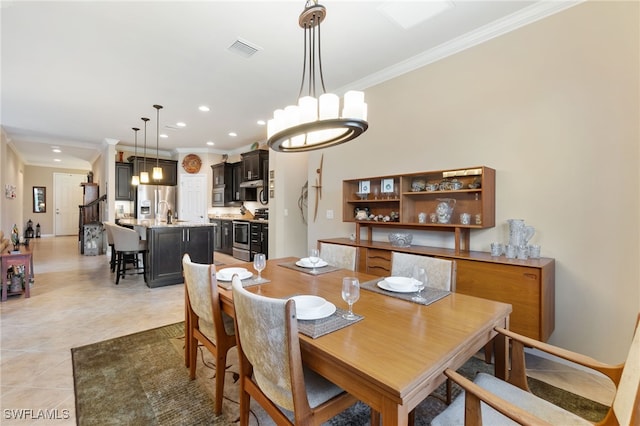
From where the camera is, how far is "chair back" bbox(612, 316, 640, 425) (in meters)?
0.78

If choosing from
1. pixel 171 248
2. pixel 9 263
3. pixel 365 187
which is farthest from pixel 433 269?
pixel 9 263

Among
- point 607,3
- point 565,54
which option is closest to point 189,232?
point 565,54

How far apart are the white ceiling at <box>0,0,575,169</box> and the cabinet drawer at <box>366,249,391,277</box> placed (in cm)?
209

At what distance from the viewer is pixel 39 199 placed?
10.6m

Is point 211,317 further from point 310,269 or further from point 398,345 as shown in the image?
point 398,345

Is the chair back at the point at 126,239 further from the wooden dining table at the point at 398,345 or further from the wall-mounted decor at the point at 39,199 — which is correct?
the wall-mounted decor at the point at 39,199

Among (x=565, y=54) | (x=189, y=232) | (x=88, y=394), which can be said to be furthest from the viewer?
(x=189, y=232)

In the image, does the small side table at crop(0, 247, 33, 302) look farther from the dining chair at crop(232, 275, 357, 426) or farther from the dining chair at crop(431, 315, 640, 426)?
the dining chair at crop(431, 315, 640, 426)

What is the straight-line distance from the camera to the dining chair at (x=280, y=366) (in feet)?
3.40

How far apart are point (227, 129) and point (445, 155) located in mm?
4452

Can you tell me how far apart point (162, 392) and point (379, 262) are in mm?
2144

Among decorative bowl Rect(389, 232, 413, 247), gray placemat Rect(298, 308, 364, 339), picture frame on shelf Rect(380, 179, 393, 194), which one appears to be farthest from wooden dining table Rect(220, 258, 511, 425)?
picture frame on shelf Rect(380, 179, 393, 194)

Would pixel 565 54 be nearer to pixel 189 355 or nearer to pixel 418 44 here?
pixel 418 44

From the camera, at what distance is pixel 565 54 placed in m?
2.28
